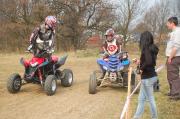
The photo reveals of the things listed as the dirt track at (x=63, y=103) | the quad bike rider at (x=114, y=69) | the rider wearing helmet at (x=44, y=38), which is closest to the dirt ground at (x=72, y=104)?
the dirt track at (x=63, y=103)

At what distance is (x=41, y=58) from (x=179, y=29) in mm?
3555

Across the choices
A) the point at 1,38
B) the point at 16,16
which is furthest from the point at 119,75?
the point at 16,16

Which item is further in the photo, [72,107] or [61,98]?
[61,98]

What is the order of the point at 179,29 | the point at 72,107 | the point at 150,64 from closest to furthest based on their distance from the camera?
the point at 150,64
the point at 72,107
the point at 179,29

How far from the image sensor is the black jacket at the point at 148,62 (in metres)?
7.61

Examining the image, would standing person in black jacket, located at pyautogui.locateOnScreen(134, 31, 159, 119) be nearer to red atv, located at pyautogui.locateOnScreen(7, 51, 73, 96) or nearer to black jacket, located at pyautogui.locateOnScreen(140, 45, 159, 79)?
black jacket, located at pyautogui.locateOnScreen(140, 45, 159, 79)

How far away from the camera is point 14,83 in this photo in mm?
10664

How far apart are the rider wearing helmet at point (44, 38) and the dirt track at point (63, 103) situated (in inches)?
42.9

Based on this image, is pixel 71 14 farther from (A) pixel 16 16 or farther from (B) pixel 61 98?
(B) pixel 61 98

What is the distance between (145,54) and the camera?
7.65 metres

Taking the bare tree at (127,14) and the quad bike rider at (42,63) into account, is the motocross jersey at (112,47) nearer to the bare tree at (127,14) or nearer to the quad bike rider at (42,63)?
the quad bike rider at (42,63)

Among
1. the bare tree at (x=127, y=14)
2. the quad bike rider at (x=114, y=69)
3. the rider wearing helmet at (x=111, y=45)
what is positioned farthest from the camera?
the bare tree at (x=127, y=14)

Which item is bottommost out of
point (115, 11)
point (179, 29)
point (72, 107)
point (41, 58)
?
point (72, 107)

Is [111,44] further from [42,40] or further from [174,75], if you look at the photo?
[174,75]
